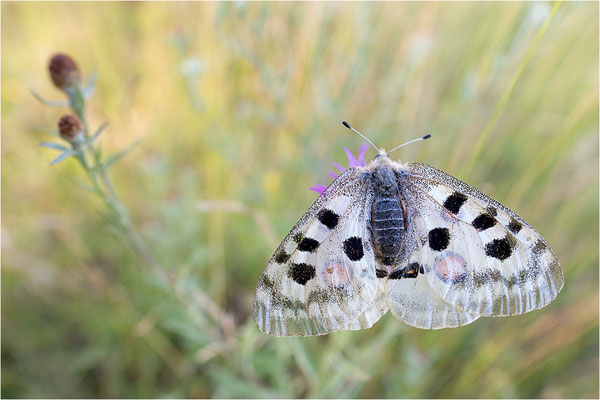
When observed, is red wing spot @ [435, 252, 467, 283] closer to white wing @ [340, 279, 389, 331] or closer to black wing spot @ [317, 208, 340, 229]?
white wing @ [340, 279, 389, 331]

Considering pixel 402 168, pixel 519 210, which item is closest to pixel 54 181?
pixel 402 168

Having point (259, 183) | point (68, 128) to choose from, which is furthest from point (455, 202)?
point (259, 183)

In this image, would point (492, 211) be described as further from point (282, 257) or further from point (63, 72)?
point (63, 72)

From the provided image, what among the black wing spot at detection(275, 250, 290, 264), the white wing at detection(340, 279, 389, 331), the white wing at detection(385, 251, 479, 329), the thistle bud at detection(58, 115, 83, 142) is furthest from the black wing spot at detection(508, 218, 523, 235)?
the thistle bud at detection(58, 115, 83, 142)

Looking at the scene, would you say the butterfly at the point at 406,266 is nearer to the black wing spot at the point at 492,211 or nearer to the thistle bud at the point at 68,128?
the black wing spot at the point at 492,211

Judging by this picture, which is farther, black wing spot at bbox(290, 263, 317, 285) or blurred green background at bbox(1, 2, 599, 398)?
blurred green background at bbox(1, 2, 599, 398)

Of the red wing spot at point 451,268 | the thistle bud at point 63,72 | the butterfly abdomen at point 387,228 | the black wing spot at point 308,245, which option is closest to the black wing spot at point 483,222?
the red wing spot at point 451,268
